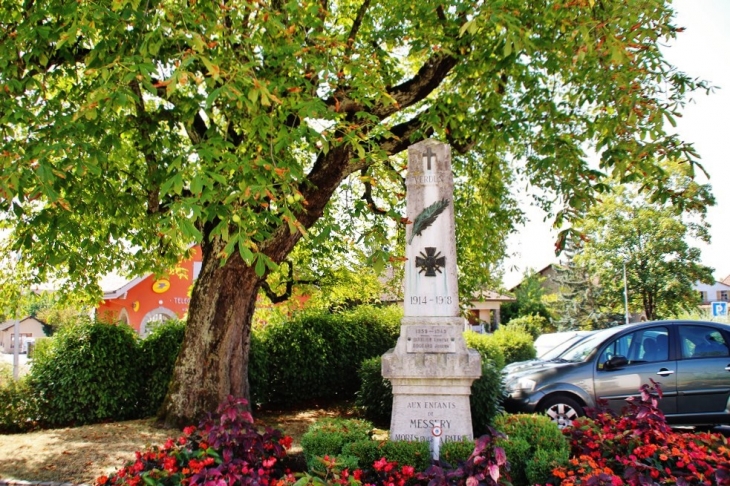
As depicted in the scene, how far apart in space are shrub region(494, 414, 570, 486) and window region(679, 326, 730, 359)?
403cm

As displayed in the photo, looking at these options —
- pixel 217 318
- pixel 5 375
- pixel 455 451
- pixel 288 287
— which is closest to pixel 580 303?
pixel 288 287

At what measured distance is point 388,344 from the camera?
14.9 m

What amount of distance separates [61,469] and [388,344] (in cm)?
889

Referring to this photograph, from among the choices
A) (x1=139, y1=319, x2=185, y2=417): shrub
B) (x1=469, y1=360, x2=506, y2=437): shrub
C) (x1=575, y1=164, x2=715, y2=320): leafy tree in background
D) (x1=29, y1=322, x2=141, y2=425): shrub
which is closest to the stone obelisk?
(x1=469, y1=360, x2=506, y2=437): shrub

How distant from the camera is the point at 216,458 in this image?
5.32m

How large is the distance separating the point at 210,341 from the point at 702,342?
7.55 metres

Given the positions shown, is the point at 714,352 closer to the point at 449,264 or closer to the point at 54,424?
the point at 449,264

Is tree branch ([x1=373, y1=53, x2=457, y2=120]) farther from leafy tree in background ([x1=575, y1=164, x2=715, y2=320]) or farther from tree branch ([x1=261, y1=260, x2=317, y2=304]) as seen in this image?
leafy tree in background ([x1=575, y1=164, x2=715, y2=320])

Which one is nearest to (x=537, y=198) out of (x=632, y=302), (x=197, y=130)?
(x=197, y=130)

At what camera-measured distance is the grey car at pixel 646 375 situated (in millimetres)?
9055

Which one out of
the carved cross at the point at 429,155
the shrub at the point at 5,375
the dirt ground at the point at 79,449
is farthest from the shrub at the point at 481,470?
the shrub at the point at 5,375

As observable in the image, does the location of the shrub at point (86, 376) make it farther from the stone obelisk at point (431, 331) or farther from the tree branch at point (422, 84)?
the tree branch at point (422, 84)

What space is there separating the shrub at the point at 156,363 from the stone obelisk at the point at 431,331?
5.64 meters

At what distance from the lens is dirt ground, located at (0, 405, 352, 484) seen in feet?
22.5
